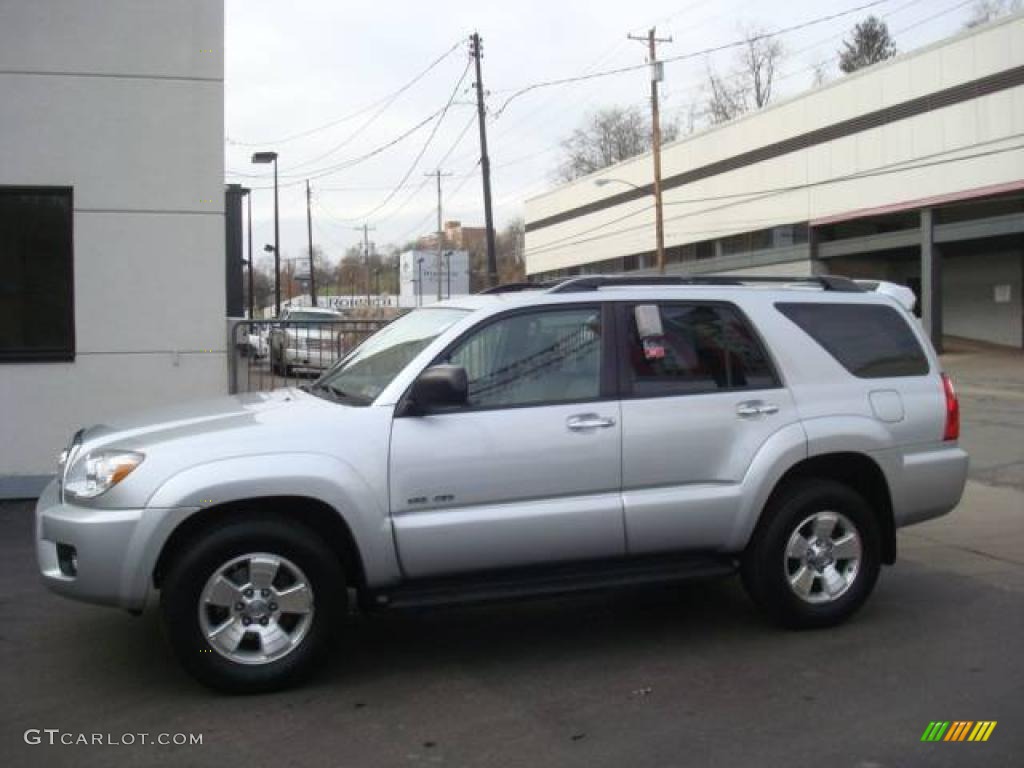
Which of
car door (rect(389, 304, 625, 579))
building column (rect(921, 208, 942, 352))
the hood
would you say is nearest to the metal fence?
the hood

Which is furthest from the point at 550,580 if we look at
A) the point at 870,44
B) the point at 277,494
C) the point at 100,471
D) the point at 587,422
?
the point at 870,44

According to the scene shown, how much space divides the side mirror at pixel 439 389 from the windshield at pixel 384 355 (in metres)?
0.25

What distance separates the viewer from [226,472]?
444 centimetres

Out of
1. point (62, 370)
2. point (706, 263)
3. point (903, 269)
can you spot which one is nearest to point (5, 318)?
point (62, 370)

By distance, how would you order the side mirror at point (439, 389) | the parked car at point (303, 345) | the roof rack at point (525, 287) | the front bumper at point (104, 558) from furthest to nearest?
the parked car at point (303, 345) → the roof rack at point (525, 287) → the side mirror at point (439, 389) → the front bumper at point (104, 558)

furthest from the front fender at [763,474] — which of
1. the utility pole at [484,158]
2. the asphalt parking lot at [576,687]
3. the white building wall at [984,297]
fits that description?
the white building wall at [984,297]

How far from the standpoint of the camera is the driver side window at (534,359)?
Answer: 16.4 ft

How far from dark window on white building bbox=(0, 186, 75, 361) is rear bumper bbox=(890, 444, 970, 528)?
716cm

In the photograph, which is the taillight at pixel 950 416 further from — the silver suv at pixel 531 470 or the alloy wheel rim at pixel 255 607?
the alloy wheel rim at pixel 255 607

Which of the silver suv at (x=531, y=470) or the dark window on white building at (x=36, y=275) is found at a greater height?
the dark window on white building at (x=36, y=275)

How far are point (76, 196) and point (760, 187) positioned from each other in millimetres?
40556

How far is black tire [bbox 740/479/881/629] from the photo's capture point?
5.30 m

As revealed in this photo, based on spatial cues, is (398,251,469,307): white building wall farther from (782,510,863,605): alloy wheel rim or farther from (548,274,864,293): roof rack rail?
(782,510,863,605): alloy wheel rim

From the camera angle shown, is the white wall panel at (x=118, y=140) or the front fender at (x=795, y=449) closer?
the front fender at (x=795, y=449)
